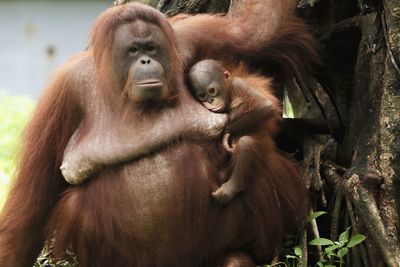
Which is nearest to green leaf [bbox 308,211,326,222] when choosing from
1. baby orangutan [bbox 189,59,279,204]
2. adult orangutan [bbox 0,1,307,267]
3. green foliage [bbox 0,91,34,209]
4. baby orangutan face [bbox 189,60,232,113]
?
adult orangutan [bbox 0,1,307,267]

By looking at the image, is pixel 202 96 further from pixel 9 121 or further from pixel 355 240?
pixel 9 121

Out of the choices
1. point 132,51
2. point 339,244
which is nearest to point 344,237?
point 339,244

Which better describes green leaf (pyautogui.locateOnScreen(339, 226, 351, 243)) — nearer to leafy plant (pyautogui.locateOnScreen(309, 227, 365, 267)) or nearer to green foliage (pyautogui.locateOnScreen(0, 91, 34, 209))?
leafy plant (pyautogui.locateOnScreen(309, 227, 365, 267))

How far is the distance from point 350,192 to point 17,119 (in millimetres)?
5315

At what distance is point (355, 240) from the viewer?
3.58m

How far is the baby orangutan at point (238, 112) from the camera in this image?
3594 mm

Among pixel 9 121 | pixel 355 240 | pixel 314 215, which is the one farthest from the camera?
pixel 9 121

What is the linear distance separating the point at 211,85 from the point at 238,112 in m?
0.16

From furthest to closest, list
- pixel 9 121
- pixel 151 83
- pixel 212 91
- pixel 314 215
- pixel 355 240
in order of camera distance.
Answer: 1. pixel 9 121
2. pixel 314 215
3. pixel 212 91
4. pixel 355 240
5. pixel 151 83

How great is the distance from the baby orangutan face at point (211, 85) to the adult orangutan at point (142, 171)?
0.05 m

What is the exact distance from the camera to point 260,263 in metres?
3.76

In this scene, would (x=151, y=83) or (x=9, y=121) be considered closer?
(x=151, y=83)

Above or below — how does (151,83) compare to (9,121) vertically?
above

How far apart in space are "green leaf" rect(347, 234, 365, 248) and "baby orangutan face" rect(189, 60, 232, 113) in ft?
2.45
